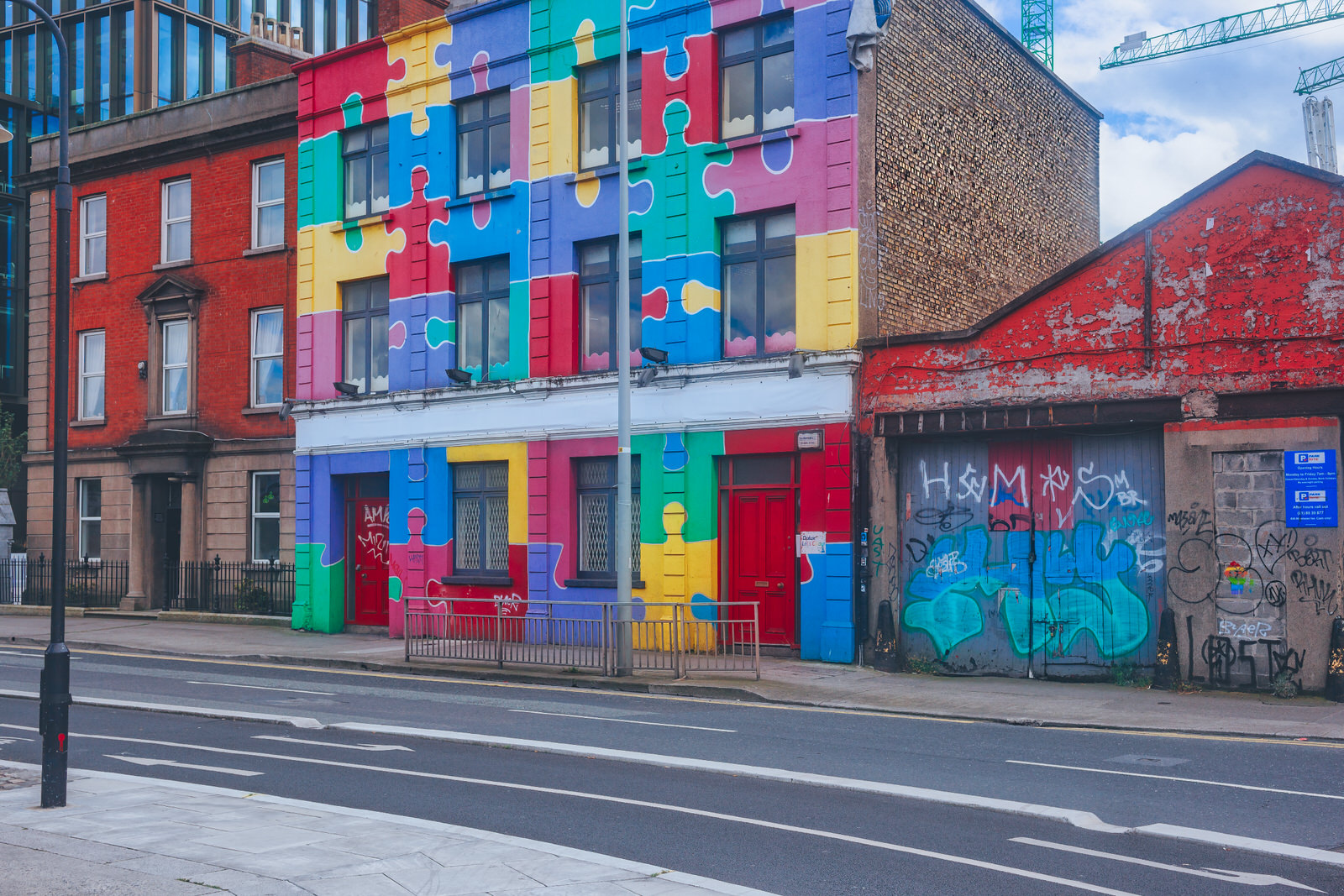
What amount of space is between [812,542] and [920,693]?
3676mm

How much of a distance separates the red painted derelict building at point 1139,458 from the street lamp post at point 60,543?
1195 centimetres

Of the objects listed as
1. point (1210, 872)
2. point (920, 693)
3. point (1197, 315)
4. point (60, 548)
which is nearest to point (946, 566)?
point (920, 693)

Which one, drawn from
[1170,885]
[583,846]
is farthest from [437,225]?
[1170,885]

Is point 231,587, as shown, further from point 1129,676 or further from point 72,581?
point 1129,676

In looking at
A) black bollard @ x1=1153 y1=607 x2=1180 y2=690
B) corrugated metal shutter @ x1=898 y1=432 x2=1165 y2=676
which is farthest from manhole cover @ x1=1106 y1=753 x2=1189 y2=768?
corrugated metal shutter @ x1=898 y1=432 x2=1165 y2=676

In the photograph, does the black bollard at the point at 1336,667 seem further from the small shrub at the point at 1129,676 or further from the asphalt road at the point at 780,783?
the asphalt road at the point at 780,783

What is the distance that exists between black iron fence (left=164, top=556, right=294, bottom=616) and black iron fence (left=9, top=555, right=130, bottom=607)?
167cm

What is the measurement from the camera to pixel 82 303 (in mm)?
30906

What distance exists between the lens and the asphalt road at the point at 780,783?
24.1ft

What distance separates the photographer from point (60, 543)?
9344mm

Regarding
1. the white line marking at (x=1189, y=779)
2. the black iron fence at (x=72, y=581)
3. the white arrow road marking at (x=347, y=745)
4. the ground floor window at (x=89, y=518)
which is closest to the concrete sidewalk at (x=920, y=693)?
the white line marking at (x=1189, y=779)

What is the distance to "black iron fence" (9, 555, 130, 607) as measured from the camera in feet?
97.2

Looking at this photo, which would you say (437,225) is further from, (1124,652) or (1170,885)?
(1170,885)

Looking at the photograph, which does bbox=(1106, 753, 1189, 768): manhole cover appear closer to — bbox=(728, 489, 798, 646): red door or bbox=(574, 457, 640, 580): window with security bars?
bbox=(728, 489, 798, 646): red door
